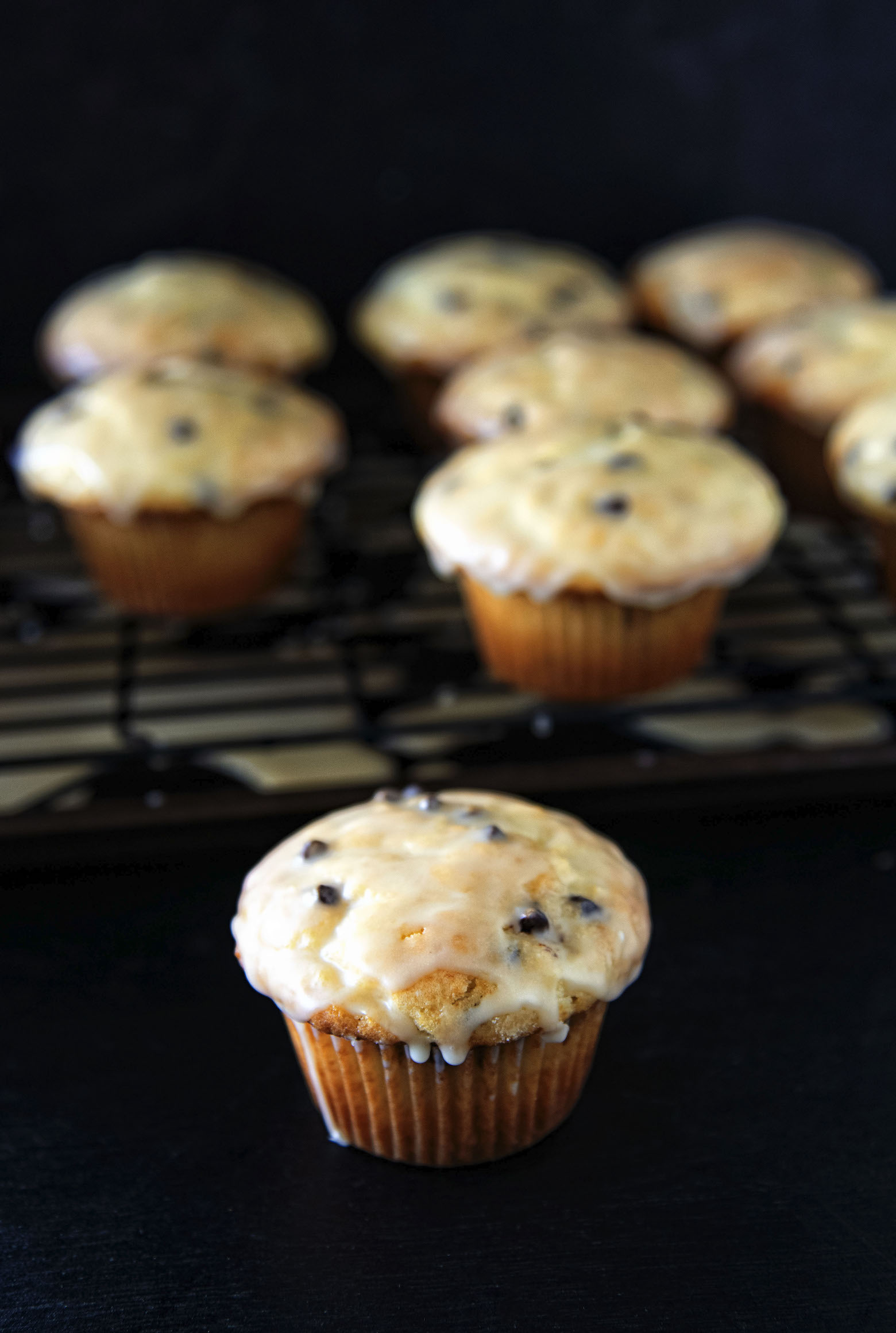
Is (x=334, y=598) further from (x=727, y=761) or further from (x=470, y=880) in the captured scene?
(x=470, y=880)

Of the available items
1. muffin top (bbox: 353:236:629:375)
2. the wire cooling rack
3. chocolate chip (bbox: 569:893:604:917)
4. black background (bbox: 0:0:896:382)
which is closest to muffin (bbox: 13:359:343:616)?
the wire cooling rack

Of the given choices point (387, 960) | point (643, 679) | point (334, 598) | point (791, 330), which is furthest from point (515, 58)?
point (387, 960)

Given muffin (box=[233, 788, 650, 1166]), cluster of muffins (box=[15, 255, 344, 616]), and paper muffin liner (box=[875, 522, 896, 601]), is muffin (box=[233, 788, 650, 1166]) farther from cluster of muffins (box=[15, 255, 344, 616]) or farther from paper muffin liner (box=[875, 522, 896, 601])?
paper muffin liner (box=[875, 522, 896, 601])

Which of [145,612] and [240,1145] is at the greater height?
[145,612]

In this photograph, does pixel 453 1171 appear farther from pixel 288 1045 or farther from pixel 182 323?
pixel 182 323

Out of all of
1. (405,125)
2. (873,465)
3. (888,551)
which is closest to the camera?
(873,465)

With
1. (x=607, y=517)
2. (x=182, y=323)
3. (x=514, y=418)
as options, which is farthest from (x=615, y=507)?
(x=182, y=323)
